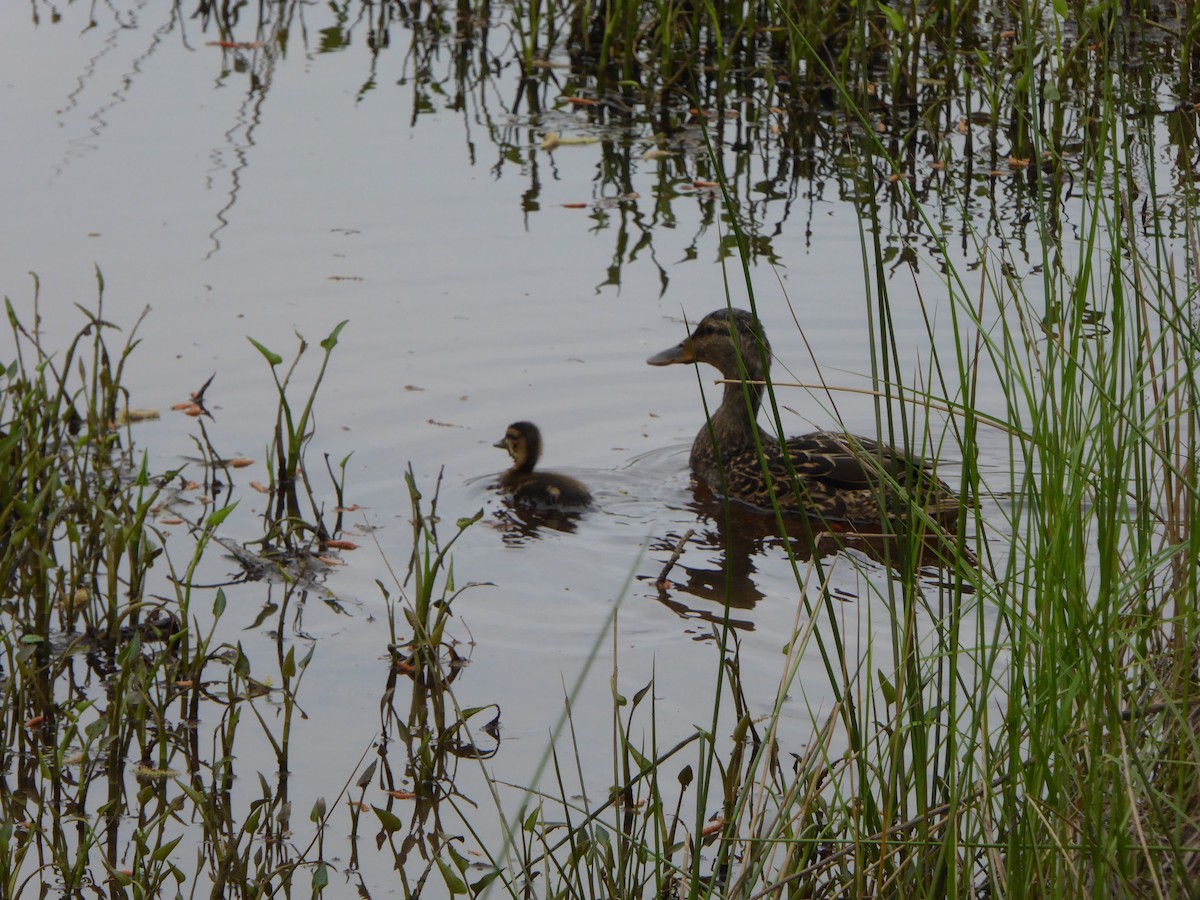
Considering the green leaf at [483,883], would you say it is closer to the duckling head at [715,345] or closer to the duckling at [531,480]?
the duckling at [531,480]

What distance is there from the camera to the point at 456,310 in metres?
6.80

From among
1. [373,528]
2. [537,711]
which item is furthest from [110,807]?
[373,528]

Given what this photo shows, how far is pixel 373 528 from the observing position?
5.18 m

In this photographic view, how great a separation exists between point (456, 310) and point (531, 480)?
57.4 inches

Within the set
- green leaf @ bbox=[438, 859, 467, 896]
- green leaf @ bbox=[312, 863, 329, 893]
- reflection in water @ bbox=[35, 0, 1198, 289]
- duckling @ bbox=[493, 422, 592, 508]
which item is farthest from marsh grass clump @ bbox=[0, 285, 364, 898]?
reflection in water @ bbox=[35, 0, 1198, 289]

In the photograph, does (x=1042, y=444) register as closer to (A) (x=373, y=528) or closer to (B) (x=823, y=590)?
(B) (x=823, y=590)

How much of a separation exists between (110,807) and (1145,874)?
2095mm

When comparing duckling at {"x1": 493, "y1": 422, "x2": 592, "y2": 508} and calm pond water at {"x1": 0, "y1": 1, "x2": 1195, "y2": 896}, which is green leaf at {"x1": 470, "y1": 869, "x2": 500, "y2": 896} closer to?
calm pond water at {"x1": 0, "y1": 1, "x2": 1195, "y2": 896}

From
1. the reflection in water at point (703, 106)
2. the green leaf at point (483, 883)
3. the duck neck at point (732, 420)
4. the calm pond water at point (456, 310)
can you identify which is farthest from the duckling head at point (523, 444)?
the green leaf at point (483, 883)

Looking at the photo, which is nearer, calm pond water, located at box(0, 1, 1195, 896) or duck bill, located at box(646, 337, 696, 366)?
calm pond water, located at box(0, 1, 1195, 896)

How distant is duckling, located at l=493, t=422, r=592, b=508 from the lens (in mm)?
5574

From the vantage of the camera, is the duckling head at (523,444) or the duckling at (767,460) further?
the duckling at (767,460)

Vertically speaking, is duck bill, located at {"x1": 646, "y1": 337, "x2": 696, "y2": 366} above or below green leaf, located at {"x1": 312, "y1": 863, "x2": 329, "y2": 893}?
above

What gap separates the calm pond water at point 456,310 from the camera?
439 centimetres
